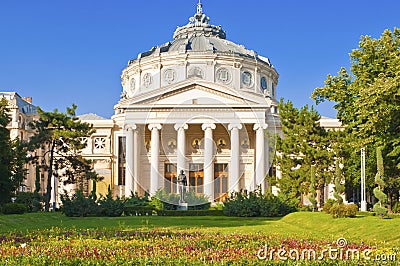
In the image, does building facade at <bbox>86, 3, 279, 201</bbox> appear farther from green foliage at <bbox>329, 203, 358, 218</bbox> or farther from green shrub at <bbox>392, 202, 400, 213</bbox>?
green foliage at <bbox>329, 203, 358, 218</bbox>

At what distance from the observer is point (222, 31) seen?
9288cm

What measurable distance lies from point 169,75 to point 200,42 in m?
7.45

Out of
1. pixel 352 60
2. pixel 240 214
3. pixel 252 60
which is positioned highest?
pixel 252 60

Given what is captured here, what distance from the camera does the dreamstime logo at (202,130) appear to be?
6325 centimetres

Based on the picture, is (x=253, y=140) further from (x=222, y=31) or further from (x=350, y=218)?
(x=350, y=218)

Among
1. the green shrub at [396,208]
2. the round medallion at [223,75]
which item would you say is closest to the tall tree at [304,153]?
the green shrub at [396,208]

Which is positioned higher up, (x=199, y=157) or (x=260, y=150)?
(x=260, y=150)

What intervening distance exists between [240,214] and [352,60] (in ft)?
44.3

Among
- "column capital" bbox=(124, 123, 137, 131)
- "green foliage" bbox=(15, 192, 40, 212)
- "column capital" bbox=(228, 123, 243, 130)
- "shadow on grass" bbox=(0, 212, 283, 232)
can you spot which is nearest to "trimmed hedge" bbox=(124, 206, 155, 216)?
"shadow on grass" bbox=(0, 212, 283, 232)

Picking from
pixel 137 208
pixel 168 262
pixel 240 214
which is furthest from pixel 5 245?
pixel 137 208

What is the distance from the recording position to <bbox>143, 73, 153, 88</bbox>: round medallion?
7906cm

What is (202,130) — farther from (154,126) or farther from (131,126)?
(131,126)

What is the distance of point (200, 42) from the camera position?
81625mm
